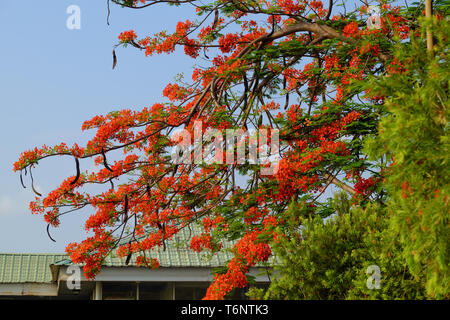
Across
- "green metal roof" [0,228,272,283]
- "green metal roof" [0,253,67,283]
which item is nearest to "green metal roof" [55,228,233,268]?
"green metal roof" [0,228,272,283]

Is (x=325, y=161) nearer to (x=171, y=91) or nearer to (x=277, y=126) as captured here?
(x=277, y=126)

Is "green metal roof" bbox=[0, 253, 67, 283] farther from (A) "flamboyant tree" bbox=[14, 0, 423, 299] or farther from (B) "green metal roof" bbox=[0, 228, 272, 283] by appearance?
(A) "flamboyant tree" bbox=[14, 0, 423, 299]

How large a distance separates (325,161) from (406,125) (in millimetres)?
4266

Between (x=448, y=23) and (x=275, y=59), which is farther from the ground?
(x=275, y=59)

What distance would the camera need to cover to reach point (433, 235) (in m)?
4.89

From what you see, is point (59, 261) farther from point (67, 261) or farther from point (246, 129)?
point (246, 129)

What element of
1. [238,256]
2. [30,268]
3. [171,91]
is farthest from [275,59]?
[30,268]

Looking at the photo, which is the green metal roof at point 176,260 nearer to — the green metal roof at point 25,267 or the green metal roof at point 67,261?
the green metal roof at point 67,261

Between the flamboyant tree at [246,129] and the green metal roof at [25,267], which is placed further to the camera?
the green metal roof at [25,267]

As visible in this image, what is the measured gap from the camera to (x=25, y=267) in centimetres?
1855

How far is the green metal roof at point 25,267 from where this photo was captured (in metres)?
17.7

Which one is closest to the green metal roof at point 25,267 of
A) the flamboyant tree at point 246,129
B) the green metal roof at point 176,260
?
the green metal roof at point 176,260

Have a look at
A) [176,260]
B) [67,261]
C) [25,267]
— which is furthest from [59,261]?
[25,267]

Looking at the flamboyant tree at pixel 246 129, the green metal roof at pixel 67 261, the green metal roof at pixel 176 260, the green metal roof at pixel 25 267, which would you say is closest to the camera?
the flamboyant tree at pixel 246 129
